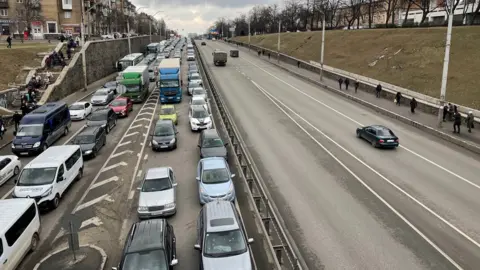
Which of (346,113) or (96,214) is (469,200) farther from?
(346,113)

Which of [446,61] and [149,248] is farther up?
[446,61]

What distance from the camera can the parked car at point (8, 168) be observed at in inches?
821

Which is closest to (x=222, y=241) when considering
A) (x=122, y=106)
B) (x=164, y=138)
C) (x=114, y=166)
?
(x=114, y=166)

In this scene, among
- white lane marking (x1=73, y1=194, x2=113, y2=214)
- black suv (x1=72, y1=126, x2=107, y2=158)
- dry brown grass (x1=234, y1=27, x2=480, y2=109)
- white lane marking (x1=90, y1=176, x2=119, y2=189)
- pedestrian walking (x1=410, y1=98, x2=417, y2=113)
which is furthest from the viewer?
dry brown grass (x1=234, y1=27, x2=480, y2=109)

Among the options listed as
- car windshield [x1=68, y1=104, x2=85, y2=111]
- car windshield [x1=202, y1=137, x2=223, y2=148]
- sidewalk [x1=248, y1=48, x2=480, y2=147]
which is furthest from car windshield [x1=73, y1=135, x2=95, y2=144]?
sidewalk [x1=248, y1=48, x2=480, y2=147]

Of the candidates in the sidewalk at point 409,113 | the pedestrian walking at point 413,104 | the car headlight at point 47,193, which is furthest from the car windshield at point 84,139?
the pedestrian walking at point 413,104

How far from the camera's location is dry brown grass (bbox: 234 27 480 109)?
3838 centimetres

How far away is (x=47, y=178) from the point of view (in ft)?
59.0

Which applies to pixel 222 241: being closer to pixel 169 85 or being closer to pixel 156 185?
pixel 156 185

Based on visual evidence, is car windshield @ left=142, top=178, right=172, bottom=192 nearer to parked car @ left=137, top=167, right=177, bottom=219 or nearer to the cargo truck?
parked car @ left=137, top=167, right=177, bottom=219

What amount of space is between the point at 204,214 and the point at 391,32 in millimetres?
57300

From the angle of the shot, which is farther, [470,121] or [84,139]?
[470,121]

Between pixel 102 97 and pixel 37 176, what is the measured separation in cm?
2397

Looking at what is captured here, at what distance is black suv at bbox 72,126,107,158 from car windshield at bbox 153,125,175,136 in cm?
350
